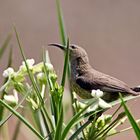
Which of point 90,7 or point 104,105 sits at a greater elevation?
point 90,7

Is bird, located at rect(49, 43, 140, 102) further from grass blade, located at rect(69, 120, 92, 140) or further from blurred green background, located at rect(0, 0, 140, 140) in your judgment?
blurred green background, located at rect(0, 0, 140, 140)

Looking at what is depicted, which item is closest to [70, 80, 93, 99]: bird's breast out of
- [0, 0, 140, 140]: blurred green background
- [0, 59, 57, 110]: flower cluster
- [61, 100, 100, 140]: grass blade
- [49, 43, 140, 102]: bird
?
[49, 43, 140, 102]: bird

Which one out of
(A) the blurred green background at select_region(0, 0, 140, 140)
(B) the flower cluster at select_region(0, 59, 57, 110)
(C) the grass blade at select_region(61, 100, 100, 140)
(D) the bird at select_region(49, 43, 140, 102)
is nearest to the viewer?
(C) the grass blade at select_region(61, 100, 100, 140)

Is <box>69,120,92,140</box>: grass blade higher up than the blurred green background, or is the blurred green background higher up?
the blurred green background

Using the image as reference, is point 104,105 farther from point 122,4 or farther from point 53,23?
point 122,4

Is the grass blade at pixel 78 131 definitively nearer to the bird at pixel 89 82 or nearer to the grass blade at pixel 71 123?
the grass blade at pixel 71 123

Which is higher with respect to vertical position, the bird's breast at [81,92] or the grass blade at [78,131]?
the bird's breast at [81,92]

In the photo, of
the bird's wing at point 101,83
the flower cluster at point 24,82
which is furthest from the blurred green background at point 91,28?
the flower cluster at point 24,82

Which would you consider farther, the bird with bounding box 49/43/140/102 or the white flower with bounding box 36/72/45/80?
the bird with bounding box 49/43/140/102

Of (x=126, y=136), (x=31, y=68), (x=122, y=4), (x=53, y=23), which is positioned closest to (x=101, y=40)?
(x=53, y=23)
